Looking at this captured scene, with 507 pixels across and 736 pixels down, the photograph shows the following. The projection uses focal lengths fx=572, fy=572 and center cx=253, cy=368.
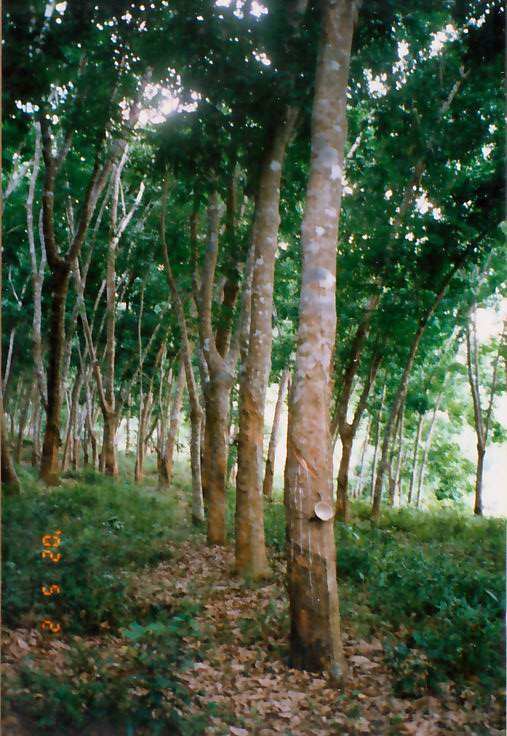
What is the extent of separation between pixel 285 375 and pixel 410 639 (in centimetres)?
1403

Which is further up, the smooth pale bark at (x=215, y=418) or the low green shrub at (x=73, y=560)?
the smooth pale bark at (x=215, y=418)

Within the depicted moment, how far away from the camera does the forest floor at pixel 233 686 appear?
3.68m

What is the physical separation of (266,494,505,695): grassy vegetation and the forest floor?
0.18m

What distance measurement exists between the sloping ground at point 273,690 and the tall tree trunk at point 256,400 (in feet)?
4.47

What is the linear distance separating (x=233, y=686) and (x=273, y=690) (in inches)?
12.9

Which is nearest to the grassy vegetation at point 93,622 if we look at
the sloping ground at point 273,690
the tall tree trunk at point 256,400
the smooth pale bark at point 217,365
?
the sloping ground at point 273,690

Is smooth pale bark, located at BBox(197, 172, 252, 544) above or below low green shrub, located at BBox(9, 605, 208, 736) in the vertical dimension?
above

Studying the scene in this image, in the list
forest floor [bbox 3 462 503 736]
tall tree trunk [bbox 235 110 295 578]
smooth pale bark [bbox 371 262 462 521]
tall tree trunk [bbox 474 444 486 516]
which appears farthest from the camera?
tall tree trunk [bbox 474 444 486 516]

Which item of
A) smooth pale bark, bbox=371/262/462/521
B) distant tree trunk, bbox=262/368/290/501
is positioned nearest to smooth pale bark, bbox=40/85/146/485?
smooth pale bark, bbox=371/262/462/521

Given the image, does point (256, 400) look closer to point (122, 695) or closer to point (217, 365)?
point (217, 365)

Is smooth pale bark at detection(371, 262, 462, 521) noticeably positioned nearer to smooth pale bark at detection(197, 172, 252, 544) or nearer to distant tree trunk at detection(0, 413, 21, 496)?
smooth pale bark at detection(197, 172, 252, 544)

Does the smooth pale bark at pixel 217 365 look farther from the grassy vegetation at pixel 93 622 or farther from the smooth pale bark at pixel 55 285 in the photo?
the smooth pale bark at pixel 55 285

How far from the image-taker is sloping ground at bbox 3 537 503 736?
403 centimetres

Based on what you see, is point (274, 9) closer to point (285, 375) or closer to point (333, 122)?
point (333, 122)
